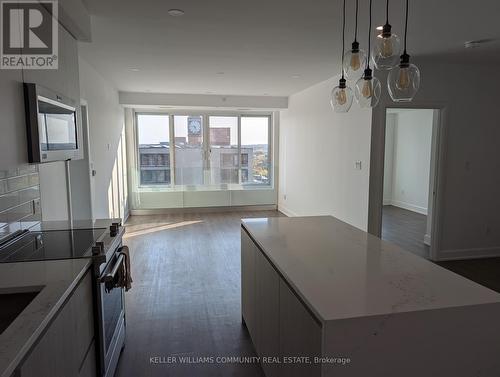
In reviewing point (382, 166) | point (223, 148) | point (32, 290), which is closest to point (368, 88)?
point (32, 290)

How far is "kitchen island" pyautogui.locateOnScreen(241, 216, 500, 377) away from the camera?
1268 millimetres

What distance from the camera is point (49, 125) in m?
1.97

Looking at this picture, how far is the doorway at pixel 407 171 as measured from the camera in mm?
6671

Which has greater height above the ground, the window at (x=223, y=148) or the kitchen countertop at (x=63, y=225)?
the window at (x=223, y=148)

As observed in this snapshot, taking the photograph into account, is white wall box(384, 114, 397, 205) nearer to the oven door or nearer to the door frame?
the door frame

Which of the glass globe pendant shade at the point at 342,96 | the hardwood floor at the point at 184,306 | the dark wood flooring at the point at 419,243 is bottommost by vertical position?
the hardwood floor at the point at 184,306

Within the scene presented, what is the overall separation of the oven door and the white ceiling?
1878mm

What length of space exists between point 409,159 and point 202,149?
4.86 meters

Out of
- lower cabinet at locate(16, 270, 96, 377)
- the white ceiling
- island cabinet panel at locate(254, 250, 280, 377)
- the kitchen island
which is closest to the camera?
lower cabinet at locate(16, 270, 96, 377)

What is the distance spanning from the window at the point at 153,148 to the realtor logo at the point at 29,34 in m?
5.65

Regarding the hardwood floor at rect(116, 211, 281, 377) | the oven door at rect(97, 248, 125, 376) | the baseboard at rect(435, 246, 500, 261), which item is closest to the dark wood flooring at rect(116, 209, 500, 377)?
the hardwood floor at rect(116, 211, 281, 377)

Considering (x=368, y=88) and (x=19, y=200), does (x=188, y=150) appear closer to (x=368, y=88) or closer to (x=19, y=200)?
(x=19, y=200)

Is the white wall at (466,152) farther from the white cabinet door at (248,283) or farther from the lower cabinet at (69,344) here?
the lower cabinet at (69,344)

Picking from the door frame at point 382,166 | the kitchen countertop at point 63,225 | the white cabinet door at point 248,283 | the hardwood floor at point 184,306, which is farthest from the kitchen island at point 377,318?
the door frame at point 382,166
